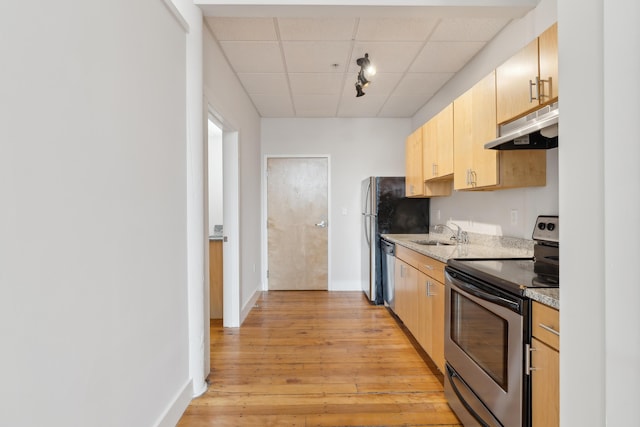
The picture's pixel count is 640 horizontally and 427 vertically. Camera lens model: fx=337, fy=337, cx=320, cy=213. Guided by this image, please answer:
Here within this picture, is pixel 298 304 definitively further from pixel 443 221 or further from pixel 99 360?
pixel 99 360

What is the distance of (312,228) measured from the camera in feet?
16.1

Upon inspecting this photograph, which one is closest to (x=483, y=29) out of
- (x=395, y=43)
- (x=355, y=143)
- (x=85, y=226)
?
(x=395, y=43)

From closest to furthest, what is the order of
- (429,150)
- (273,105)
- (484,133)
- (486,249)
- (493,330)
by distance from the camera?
(493,330)
(484,133)
(486,249)
(429,150)
(273,105)

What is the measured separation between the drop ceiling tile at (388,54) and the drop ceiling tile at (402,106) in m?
0.85

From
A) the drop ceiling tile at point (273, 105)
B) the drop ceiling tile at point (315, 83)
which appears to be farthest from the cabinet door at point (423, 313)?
the drop ceiling tile at point (273, 105)

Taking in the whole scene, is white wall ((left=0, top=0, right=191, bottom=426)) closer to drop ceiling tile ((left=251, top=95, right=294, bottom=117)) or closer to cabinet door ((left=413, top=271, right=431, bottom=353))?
cabinet door ((left=413, top=271, right=431, bottom=353))

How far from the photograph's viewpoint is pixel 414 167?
372cm

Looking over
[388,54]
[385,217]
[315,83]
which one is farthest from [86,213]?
[385,217]

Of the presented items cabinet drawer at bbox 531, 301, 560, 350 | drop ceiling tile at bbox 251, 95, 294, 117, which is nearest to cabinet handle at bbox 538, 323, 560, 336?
cabinet drawer at bbox 531, 301, 560, 350

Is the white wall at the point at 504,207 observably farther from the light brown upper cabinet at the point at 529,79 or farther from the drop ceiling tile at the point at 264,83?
the drop ceiling tile at the point at 264,83

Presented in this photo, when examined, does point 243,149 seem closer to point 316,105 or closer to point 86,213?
point 316,105

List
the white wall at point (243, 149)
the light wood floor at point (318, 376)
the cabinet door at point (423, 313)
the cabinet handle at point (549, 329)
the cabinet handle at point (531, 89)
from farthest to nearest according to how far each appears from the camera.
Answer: the white wall at point (243, 149) < the cabinet door at point (423, 313) < the light wood floor at point (318, 376) < the cabinet handle at point (531, 89) < the cabinet handle at point (549, 329)

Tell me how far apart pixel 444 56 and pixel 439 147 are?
805mm

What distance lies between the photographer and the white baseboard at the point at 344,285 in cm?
491
